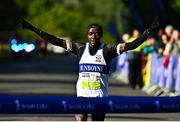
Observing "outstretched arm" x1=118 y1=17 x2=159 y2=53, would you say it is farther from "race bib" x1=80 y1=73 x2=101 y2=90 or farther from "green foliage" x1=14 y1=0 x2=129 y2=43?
"green foliage" x1=14 y1=0 x2=129 y2=43

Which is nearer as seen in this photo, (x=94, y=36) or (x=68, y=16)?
(x=94, y=36)

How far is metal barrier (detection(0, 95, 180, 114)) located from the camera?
9.13 metres

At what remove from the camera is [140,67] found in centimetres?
2431

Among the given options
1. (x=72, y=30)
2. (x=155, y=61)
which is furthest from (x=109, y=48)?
(x=72, y=30)

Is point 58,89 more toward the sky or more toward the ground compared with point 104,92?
more toward the sky

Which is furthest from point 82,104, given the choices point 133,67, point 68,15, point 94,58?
point 68,15

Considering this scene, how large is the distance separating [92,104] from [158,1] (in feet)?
79.3

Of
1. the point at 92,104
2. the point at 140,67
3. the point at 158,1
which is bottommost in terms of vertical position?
the point at 92,104

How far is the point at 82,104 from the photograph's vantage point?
937 cm

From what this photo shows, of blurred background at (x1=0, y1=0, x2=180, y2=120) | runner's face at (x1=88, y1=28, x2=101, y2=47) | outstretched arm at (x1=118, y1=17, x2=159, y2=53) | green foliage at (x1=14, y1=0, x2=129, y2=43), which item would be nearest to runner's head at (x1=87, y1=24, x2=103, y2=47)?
runner's face at (x1=88, y1=28, x2=101, y2=47)

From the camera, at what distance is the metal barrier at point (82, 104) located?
30.0 ft

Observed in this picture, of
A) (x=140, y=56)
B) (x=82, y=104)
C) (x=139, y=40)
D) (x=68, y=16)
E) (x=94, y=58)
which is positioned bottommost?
(x=82, y=104)

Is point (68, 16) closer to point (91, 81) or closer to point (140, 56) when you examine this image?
point (140, 56)

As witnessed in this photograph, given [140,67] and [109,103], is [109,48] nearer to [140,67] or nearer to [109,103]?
[109,103]
